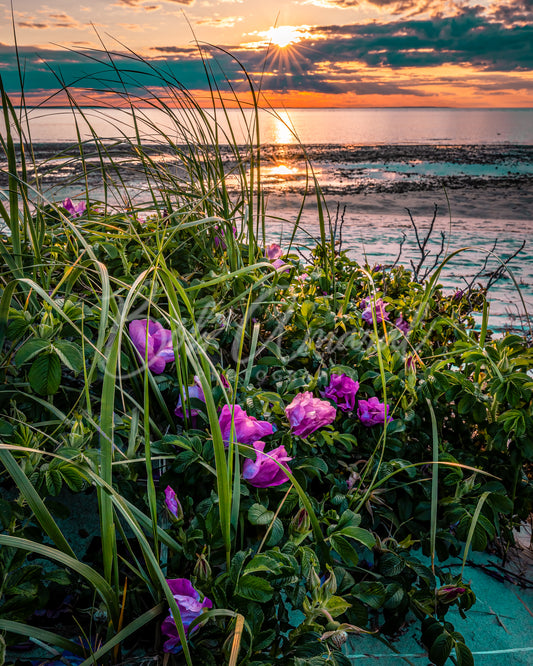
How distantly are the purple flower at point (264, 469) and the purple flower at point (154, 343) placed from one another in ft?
1.22

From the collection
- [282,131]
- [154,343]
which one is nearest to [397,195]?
[154,343]

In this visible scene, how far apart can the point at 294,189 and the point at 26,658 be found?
12166 millimetres

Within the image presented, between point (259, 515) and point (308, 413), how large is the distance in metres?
0.25

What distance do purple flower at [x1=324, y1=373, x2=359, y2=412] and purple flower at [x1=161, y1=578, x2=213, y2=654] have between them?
63cm

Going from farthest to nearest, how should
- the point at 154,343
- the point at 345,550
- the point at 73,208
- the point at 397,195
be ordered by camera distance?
the point at 397,195 → the point at 73,208 → the point at 154,343 → the point at 345,550

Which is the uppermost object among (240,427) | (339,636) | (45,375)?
(45,375)

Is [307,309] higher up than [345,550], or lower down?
higher up

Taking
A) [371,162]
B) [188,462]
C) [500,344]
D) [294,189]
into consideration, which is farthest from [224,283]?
[371,162]

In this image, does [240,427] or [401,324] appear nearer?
[240,427]

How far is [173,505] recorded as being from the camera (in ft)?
3.45

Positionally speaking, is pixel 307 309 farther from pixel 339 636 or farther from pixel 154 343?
pixel 339 636

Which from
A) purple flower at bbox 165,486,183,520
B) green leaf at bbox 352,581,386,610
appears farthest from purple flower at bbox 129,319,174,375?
green leaf at bbox 352,581,386,610

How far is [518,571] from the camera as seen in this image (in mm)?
1407

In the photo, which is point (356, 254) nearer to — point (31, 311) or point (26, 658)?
point (31, 311)
